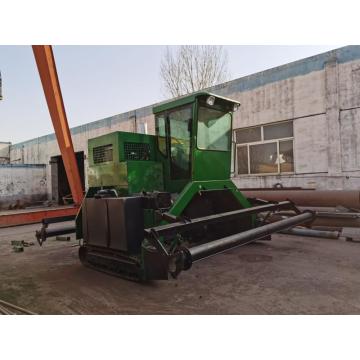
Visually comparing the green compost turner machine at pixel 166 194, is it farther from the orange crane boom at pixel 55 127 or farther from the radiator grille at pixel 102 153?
the orange crane boom at pixel 55 127

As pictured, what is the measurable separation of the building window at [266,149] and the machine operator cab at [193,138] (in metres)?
4.04

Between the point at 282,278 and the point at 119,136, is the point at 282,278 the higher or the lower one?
the lower one

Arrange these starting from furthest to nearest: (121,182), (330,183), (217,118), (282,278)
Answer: (330,183) → (217,118) → (121,182) → (282,278)

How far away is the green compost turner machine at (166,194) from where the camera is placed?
3.55 metres

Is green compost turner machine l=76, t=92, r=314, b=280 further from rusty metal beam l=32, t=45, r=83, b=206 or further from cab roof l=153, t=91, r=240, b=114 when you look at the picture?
rusty metal beam l=32, t=45, r=83, b=206

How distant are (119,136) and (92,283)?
207cm

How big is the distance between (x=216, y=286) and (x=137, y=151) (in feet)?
7.67

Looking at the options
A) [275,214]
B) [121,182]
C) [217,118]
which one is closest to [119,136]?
[121,182]

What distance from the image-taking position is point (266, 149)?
8.94 m

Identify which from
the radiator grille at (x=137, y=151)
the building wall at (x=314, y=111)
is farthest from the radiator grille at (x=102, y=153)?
the building wall at (x=314, y=111)

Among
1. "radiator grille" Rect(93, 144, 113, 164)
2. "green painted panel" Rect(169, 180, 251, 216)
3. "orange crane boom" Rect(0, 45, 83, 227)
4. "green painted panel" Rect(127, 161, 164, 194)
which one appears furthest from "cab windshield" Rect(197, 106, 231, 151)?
"orange crane boom" Rect(0, 45, 83, 227)

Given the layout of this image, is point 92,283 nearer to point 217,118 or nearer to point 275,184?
point 217,118

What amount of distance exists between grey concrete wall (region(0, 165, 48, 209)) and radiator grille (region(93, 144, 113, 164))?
1457 centimetres

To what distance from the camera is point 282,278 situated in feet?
11.8
